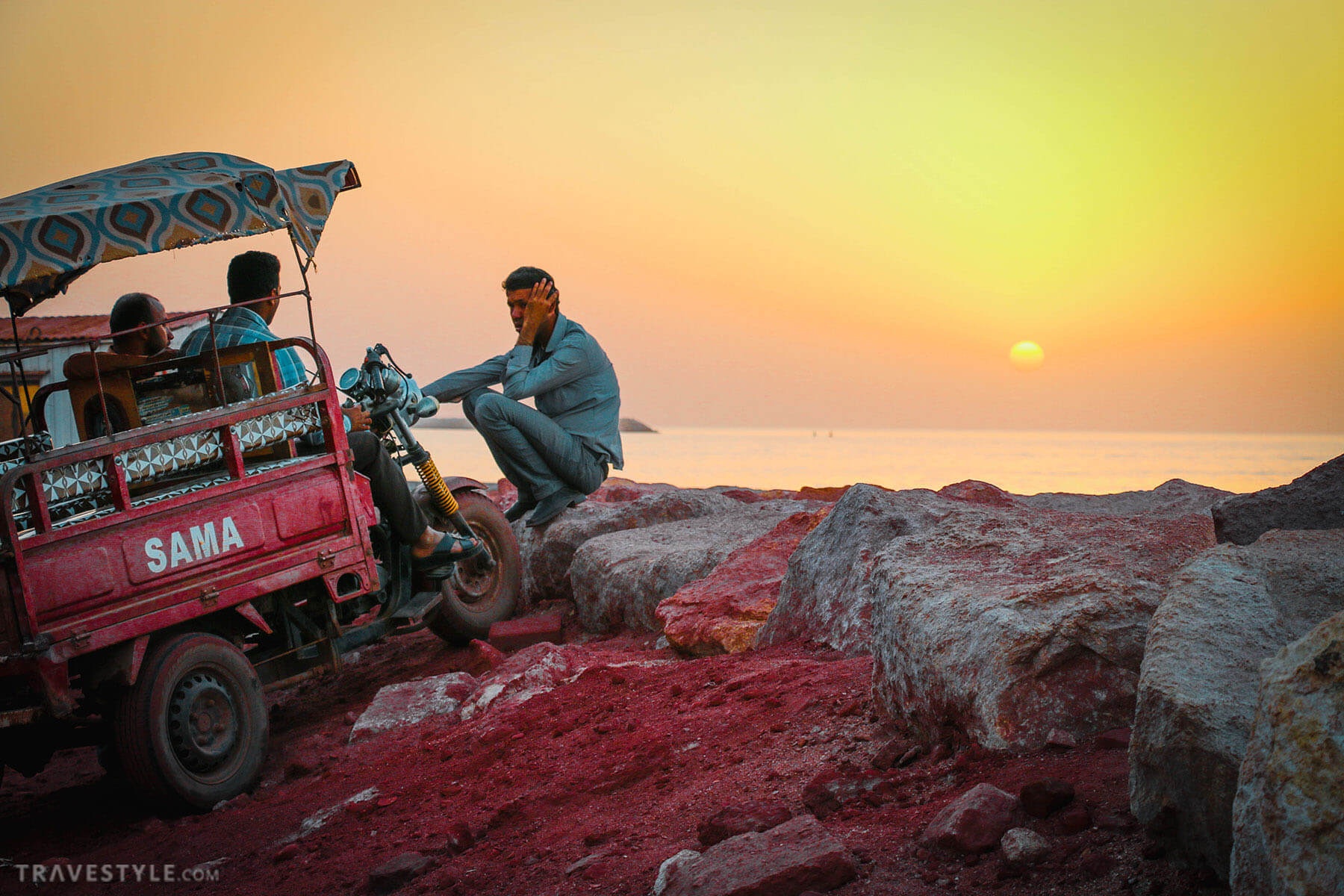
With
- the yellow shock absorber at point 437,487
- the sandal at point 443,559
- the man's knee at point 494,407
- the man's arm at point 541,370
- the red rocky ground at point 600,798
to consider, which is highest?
the man's arm at point 541,370

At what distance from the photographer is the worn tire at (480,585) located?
7629 mm

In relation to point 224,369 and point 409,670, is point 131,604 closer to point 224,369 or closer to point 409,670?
point 224,369

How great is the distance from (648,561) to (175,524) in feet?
11.0

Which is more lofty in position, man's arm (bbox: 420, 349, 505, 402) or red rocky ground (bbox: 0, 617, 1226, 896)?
man's arm (bbox: 420, 349, 505, 402)

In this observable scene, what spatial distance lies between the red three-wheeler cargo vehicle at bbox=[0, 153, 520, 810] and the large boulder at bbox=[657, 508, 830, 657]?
5.82ft

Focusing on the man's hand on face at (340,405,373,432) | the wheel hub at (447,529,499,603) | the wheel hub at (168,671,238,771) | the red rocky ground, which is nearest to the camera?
the red rocky ground

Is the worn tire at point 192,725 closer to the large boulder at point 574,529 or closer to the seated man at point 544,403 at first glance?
the large boulder at point 574,529

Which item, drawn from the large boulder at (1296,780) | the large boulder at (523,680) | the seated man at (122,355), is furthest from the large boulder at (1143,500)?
the seated man at (122,355)

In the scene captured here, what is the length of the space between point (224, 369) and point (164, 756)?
2.07 meters

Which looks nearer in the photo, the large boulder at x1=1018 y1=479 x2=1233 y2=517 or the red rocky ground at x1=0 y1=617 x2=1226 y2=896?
the red rocky ground at x1=0 y1=617 x2=1226 y2=896

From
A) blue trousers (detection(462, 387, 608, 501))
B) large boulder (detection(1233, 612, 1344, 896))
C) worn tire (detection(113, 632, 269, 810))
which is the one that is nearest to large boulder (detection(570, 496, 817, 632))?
blue trousers (detection(462, 387, 608, 501))

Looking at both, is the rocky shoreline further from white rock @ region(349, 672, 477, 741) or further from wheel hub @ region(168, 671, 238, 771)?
wheel hub @ region(168, 671, 238, 771)

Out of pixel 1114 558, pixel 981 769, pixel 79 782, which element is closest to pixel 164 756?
pixel 79 782

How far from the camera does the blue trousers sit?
9.21 meters
